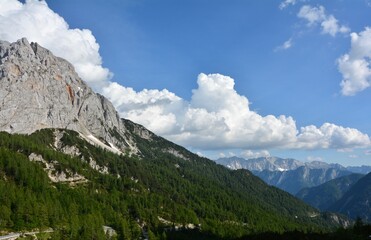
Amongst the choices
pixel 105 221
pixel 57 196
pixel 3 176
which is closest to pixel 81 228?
pixel 105 221

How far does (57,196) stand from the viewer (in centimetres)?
19262

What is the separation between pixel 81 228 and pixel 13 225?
81.9 feet

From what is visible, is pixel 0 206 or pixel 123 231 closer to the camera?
pixel 0 206

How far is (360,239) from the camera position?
79.4m

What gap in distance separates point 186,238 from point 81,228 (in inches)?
2303

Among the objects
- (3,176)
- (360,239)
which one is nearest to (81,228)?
(3,176)

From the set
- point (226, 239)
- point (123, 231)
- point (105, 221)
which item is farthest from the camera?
point (226, 239)

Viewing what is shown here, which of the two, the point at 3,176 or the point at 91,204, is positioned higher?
the point at 3,176

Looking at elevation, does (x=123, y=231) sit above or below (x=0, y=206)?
below

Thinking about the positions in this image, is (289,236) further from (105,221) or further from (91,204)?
(91,204)

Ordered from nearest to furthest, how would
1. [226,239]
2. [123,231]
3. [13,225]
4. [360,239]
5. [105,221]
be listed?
[360,239]
[13,225]
[123,231]
[105,221]
[226,239]

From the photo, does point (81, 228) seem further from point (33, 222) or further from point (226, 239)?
point (226, 239)

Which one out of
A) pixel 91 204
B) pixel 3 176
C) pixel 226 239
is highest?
pixel 3 176

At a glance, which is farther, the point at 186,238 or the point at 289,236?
the point at 186,238
